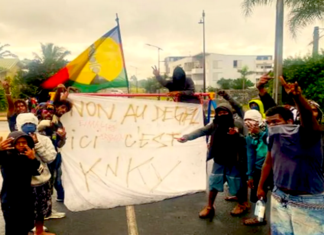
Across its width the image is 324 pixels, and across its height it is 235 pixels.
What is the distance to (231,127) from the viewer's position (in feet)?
15.6

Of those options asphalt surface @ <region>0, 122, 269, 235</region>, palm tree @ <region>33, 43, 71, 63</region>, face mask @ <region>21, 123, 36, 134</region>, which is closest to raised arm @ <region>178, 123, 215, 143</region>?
asphalt surface @ <region>0, 122, 269, 235</region>

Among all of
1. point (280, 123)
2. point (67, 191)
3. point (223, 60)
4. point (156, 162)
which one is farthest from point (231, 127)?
point (223, 60)

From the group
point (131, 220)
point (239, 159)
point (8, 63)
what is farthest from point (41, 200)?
point (8, 63)

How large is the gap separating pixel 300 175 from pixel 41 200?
260cm

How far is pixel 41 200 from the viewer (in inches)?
156

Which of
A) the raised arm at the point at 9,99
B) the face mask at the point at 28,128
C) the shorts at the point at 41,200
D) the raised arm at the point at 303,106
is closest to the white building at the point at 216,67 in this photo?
the raised arm at the point at 9,99

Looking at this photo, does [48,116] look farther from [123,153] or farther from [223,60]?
[223,60]

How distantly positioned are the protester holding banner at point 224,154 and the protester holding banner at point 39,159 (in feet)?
5.56

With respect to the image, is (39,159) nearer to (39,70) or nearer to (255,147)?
(255,147)

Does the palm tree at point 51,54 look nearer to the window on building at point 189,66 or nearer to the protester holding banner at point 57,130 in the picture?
the protester holding banner at point 57,130

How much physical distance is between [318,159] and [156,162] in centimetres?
273

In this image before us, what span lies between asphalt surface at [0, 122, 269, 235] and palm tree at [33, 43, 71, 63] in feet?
120

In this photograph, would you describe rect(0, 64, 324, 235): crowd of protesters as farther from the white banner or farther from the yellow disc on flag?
the yellow disc on flag

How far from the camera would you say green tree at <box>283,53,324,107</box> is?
559 inches
